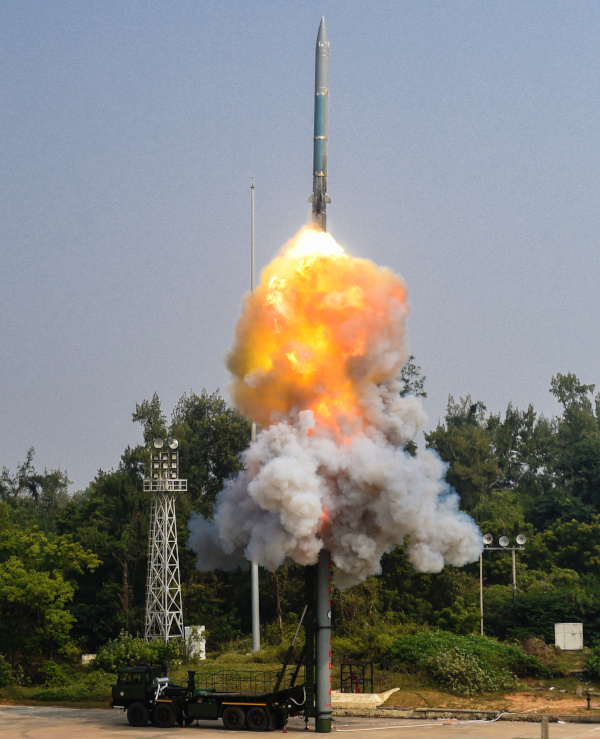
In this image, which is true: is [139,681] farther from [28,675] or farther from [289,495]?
[28,675]

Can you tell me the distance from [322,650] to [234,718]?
3.47m

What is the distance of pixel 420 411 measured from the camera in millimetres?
35500

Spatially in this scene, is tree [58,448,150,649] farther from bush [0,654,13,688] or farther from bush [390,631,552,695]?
bush [390,631,552,695]

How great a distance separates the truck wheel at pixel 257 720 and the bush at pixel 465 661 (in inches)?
396

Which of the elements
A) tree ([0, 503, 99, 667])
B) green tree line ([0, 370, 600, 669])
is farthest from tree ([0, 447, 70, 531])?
tree ([0, 503, 99, 667])

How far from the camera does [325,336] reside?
35250 mm

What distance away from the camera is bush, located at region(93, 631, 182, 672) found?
158 feet

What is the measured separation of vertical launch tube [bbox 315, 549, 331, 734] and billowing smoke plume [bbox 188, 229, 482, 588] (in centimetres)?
93

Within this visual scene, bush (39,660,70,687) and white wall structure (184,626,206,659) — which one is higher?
white wall structure (184,626,206,659)

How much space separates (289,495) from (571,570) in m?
35.3

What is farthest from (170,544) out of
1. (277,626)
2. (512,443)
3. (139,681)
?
(512,443)

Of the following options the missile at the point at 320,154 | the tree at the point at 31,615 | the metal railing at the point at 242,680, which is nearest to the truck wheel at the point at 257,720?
the metal railing at the point at 242,680

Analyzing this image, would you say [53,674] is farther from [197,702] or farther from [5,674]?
[197,702]

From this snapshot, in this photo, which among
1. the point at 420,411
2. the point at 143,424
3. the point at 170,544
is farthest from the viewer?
the point at 143,424
